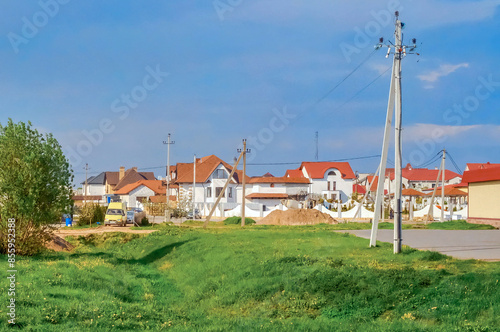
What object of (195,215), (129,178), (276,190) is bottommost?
(195,215)

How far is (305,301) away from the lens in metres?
12.1

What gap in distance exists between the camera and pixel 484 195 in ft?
132

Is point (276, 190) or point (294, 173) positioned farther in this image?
point (294, 173)

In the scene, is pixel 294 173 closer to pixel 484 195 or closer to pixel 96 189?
pixel 484 195

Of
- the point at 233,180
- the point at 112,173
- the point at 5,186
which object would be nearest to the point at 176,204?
the point at 233,180

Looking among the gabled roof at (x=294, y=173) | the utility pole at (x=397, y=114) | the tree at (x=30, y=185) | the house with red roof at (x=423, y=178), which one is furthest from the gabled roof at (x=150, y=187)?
the utility pole at (x=397, y=114)

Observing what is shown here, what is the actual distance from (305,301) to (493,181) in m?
31.7

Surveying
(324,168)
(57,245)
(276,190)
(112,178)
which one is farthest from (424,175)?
(57,245)

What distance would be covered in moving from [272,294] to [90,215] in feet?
124

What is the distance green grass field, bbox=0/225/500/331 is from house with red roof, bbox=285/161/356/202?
70864mm

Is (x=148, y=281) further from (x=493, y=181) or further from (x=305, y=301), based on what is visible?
(x=493, y=181)

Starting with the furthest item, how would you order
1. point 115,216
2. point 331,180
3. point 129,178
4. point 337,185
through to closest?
1. point 129,178
2. point 337,185
3. point 331,180
4. point 115,216

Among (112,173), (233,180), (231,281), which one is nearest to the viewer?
(231,281)

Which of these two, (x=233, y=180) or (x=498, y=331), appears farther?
(x=233, y=180)
